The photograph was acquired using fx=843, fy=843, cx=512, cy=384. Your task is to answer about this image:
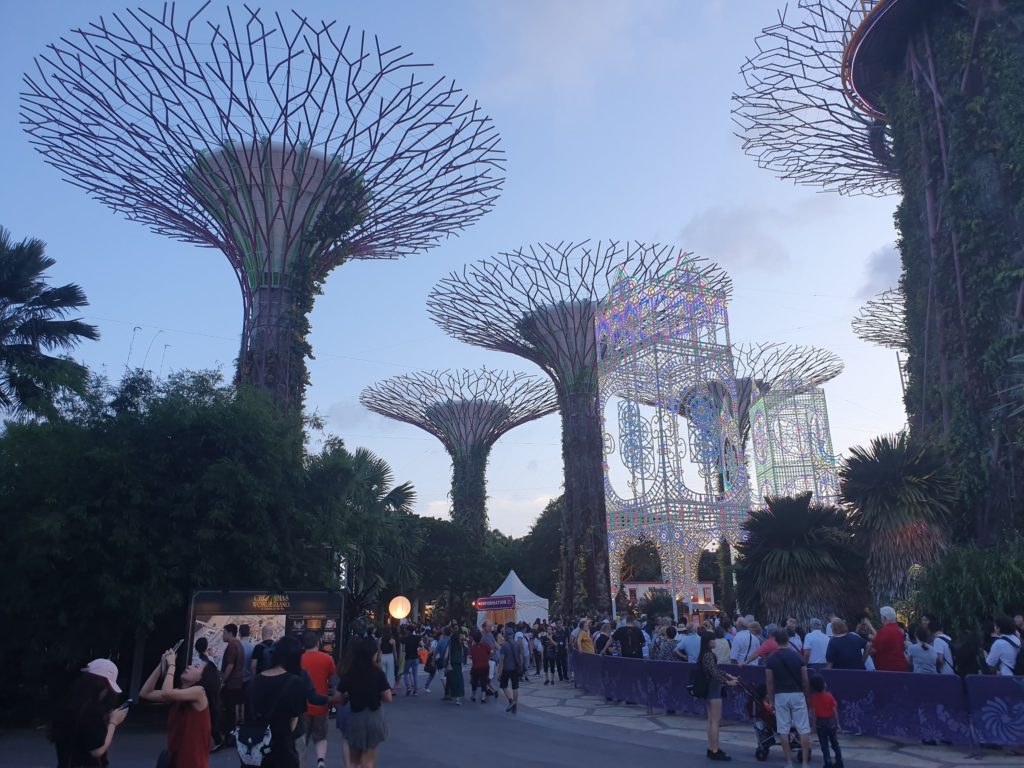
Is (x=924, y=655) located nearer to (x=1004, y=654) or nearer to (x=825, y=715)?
(x=1004, y=654)

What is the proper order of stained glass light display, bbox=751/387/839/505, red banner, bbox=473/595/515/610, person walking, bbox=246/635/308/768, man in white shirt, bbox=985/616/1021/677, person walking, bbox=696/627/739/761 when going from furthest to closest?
stained glass light display, bbox=751/387/839/505
red banner, bbox=473/595/515/610
person walking, bbox=696/627/739/761
man in white shirt, bbox=985/616/1021/677
person walking, bbox=246/635/308/768

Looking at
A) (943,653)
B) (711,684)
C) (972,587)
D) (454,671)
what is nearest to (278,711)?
(711,684)

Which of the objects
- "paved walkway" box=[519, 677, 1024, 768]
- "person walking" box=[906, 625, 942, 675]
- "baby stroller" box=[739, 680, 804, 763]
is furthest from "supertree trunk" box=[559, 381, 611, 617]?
"baby stroller" box=[739, 680, 804, 763]

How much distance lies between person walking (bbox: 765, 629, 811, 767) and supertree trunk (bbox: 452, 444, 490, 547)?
40006 millimetres

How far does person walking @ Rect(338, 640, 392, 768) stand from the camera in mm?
6738

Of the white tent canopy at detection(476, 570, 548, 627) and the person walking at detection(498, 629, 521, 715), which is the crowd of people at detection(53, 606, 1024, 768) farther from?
the white tent canopy at detection(476, 570, 548, 627)

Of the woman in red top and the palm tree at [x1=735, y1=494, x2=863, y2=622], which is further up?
the palm tree at [x1=735, y1=494, x2=863, y2=622]

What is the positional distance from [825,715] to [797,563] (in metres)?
8.99

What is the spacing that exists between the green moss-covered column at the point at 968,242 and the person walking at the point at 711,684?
10.3 metres

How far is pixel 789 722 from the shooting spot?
8.34 metres

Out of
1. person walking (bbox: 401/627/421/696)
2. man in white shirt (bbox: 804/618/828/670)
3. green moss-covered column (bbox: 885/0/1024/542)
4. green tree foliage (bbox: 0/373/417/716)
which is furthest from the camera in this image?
person walking (bbox: 401/627/421/696)

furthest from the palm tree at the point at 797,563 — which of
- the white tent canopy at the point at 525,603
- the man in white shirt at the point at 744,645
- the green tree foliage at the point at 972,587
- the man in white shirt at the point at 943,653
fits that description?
the white tent canopy at the point at 525,603

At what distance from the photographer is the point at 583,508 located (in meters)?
35.5

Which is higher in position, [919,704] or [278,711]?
[278,711]
